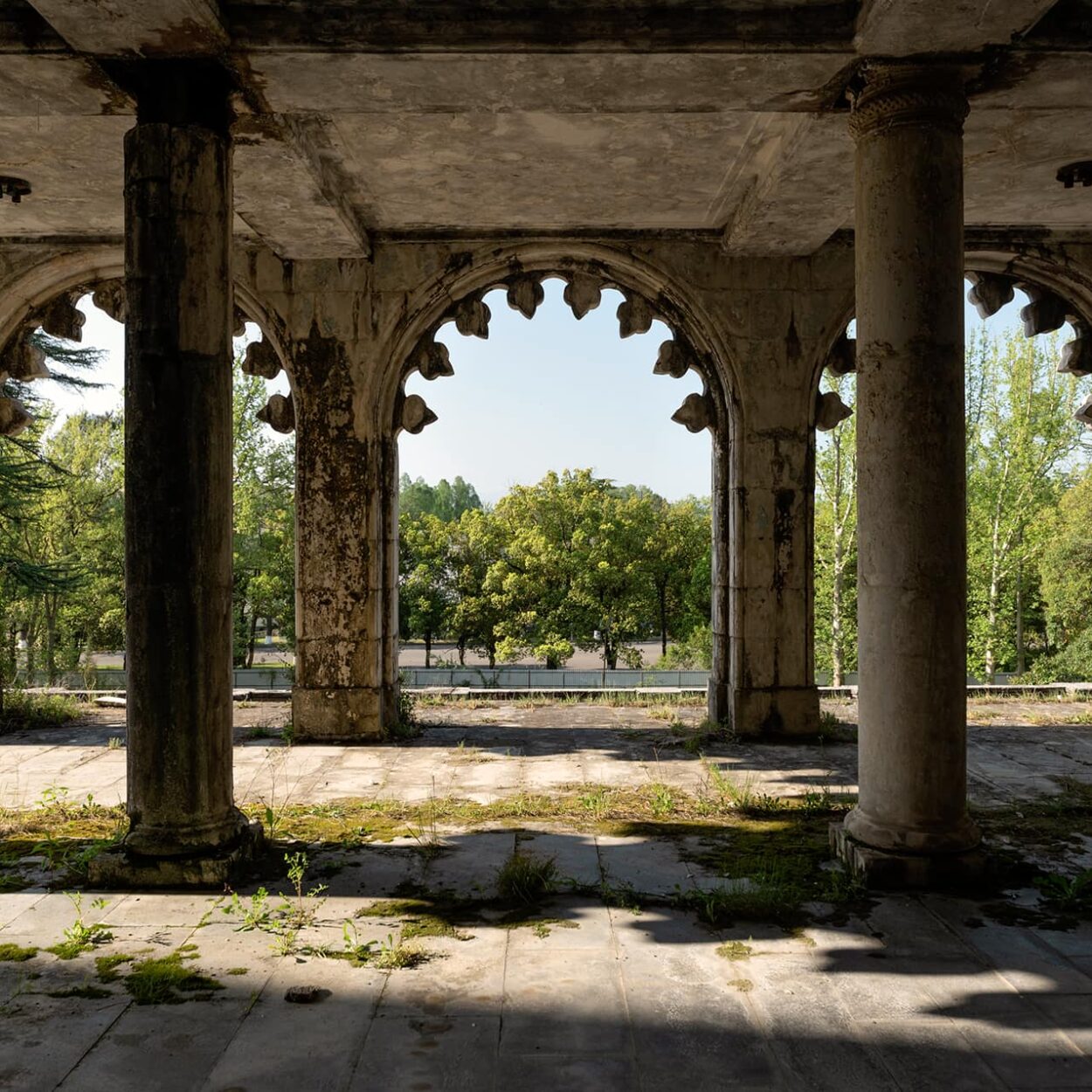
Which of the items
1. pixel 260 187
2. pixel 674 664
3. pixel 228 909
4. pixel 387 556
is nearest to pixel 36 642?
pixel 674 664

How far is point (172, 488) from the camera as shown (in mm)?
4691

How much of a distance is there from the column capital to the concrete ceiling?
109 millimetres

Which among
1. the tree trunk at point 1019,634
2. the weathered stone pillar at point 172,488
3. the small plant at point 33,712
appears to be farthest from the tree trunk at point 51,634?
the tree trunk at point 1019,634

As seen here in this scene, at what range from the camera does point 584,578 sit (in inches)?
1211

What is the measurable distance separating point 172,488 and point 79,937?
2.01m

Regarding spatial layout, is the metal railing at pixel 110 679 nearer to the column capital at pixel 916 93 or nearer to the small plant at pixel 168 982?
the small plant at pixel 168 982

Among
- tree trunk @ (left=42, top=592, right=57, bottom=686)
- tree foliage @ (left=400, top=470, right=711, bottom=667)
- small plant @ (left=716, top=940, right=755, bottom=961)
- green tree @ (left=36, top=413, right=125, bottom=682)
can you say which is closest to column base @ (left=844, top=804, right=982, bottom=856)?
small plant @ (left=716, top=940, right=755, bottom=961)

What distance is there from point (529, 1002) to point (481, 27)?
168 inches

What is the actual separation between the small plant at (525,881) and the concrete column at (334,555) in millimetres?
4403

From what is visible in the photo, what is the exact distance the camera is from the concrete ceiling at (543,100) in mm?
4598

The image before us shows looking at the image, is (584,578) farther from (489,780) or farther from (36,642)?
(489,780)

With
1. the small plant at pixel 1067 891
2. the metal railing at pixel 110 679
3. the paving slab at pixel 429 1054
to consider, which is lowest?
A: the metal railing at pixel 110 679

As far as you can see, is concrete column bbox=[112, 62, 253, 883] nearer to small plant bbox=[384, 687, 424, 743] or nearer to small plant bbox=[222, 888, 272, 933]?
small plant bbox=[222, 888, 272, 933]

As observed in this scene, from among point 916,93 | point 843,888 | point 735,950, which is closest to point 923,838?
point 843,888
